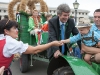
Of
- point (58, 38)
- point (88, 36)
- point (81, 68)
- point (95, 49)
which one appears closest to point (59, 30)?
point (58, 38)

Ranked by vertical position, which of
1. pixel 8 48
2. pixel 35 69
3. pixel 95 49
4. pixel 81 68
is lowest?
pixel 35 69

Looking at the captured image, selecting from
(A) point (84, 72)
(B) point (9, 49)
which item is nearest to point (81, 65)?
(A) point (84, 72)

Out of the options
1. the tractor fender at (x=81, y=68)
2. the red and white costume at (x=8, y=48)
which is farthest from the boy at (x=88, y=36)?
the red and white costume at (x=8, y=48)

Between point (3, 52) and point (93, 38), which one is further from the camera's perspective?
point (93, 38)

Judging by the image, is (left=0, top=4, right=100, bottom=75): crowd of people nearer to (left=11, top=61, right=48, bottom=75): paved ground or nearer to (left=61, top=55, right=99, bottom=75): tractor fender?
(left=61, top=55, right=99, bottom=75): tractor fender

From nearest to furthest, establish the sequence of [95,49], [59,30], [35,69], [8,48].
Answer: [8,48]
[95,49]
[59,30]
[35,69]

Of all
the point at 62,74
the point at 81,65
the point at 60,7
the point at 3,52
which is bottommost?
the point at 62,74

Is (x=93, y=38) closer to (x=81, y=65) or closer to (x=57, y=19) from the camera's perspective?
(x=81, y=65)

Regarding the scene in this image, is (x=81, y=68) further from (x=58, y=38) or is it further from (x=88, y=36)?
(x=58, y=38)

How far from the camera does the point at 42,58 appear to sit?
5.48 m

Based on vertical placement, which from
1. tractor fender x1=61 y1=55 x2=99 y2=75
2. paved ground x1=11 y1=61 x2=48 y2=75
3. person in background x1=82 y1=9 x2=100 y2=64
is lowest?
paved ground x1=11 y1=61 x2=48 y2=75

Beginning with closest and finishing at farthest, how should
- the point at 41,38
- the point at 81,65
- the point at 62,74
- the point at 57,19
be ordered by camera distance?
1. the point at 81,65
2. the point at 62,74
3. the point at 57,19
4. the point at 41,38

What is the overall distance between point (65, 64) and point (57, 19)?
85cm

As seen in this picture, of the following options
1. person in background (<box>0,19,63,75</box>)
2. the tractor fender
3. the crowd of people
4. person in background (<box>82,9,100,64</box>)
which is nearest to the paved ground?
the crowd of people
